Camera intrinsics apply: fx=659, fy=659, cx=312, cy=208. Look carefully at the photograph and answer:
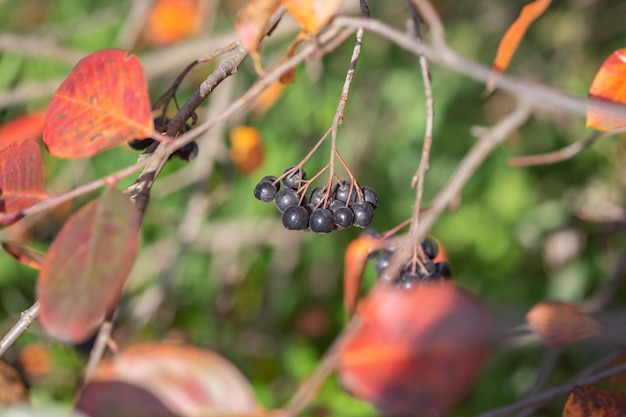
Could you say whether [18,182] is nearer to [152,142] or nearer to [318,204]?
[152,142]

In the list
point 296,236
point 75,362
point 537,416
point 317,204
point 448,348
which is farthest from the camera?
point 296,236

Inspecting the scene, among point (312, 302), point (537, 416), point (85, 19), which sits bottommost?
point (537, 416)

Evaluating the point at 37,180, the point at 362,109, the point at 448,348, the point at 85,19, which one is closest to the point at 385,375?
the point at 448,348

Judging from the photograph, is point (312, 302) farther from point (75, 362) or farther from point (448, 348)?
point (448, 348)

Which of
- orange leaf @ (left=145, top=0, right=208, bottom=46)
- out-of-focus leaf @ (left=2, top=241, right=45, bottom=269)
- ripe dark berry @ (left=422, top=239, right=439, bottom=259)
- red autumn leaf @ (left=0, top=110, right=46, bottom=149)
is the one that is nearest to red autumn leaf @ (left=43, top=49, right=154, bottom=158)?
out-of-focus leaf @ (left=2, top=241, right=45, bottom=269)

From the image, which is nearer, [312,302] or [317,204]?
[317,204]

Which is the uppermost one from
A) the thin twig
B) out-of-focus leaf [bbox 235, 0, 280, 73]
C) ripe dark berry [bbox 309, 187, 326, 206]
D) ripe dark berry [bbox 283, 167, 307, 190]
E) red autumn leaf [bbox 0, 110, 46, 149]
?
red autumn leaf [bbox 0, 110, 46, 149]

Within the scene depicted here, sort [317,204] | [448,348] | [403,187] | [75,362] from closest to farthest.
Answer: [448,348] → [317,204] → [75,362] → [403,187]

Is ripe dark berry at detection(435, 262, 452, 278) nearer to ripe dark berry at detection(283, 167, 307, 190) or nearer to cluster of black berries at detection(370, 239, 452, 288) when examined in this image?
cluster of black berries at detection(370, 239, 452, 288)
